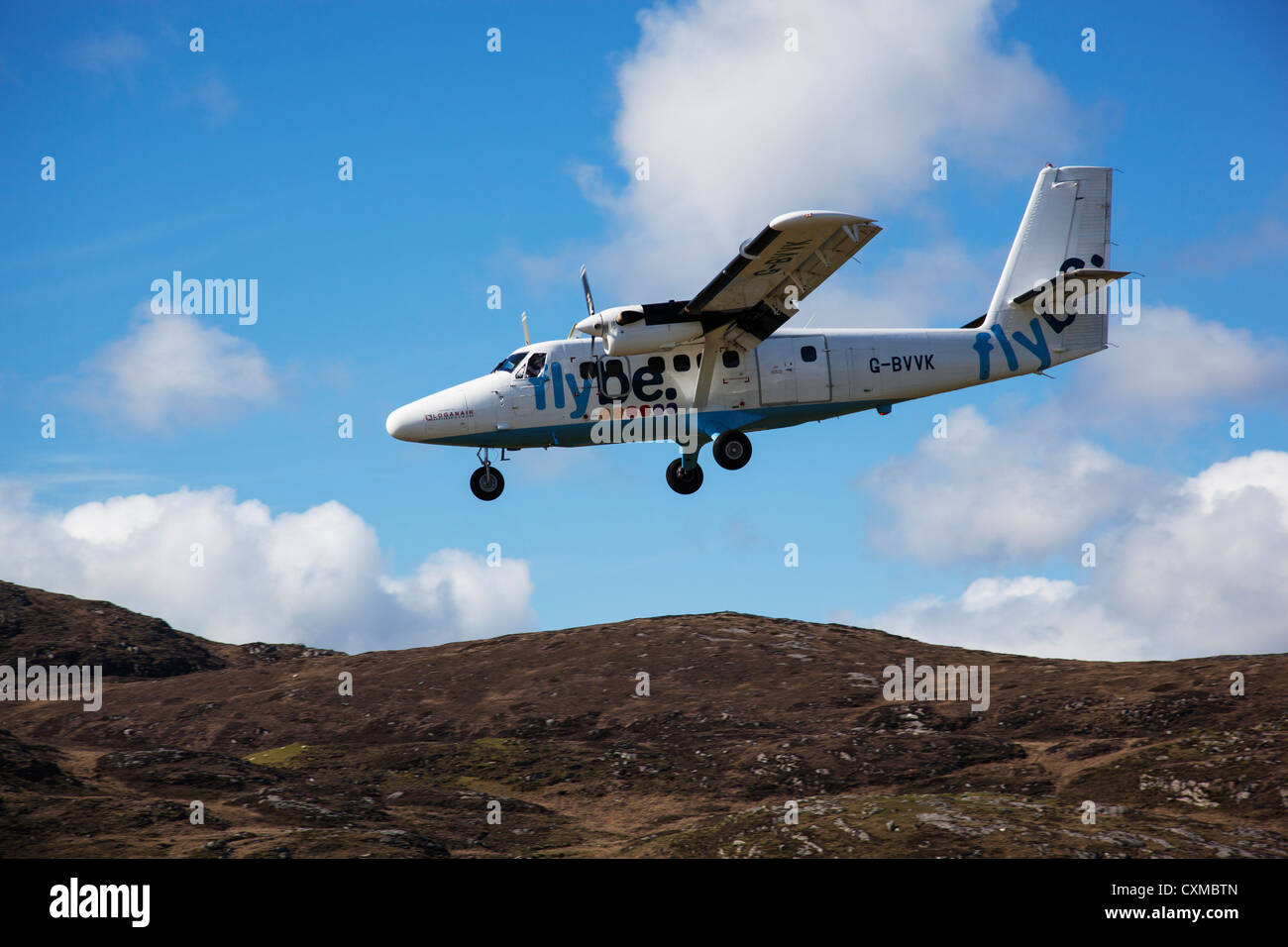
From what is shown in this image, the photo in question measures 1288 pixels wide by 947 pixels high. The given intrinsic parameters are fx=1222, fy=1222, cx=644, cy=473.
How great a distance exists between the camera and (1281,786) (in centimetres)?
3844

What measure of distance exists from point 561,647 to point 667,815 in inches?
834

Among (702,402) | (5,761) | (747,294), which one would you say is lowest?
(5,761)

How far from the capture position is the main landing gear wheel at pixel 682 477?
3077 centimetres

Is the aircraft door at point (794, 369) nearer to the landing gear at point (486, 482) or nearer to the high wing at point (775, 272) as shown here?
the high wing at point (775, 272)

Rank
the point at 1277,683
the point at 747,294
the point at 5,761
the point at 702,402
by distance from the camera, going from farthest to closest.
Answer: the point at 1277,683, the point at 5,761, the point at 702,402, the point at 747,294

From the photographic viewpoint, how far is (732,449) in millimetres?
29891

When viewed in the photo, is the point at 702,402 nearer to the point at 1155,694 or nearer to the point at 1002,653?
the point at 1155,694

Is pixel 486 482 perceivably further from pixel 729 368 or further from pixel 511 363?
pixel 729 368

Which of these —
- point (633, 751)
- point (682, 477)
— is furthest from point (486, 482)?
point (633, 751)

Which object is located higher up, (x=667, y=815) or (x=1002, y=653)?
(x=1002, y=653)

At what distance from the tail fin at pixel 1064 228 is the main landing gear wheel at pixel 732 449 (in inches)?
362

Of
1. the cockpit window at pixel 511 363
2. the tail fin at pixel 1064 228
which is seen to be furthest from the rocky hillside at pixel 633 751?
the tail fin at pixel 1064 228
